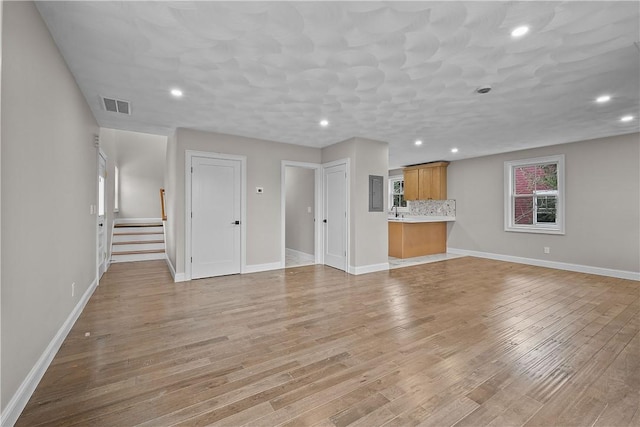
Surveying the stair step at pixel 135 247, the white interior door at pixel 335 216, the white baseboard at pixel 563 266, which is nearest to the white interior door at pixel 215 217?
the white interior door at pixel 335 216

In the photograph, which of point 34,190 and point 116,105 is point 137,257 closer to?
point 116,105

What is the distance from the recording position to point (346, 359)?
2.24 m

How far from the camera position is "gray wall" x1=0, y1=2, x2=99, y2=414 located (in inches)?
61.4

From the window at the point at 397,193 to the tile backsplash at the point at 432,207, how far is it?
273 mm

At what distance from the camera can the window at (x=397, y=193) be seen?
9125 mm

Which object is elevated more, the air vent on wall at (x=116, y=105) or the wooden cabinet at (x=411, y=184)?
the air vent on wall at (x=116, y=105)

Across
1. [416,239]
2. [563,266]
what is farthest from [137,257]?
[563,266]

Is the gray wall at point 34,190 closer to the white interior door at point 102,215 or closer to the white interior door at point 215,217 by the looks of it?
the white interior door at point 215,217

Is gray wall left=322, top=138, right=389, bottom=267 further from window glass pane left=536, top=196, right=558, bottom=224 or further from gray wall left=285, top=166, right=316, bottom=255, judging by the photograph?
window glass pane left=536, top=196, right=558, bottom=224

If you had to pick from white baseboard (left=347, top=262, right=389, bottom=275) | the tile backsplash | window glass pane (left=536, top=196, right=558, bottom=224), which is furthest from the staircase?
window glass pane (left=536, top=196, right=558, bottom=224)

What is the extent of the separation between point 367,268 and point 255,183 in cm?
261

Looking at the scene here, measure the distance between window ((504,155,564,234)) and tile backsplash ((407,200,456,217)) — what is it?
Result: 56.7 inches

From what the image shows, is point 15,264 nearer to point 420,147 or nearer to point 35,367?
point 35,367

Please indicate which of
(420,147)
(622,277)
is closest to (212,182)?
(420,147)
